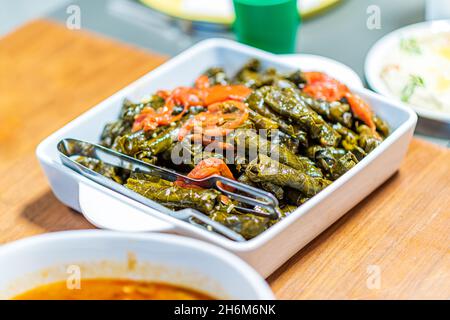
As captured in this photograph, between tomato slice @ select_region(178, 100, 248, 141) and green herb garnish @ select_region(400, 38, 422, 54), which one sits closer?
tomato slice @ select_region(178, 100, 248, 141)

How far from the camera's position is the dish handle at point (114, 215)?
5.99ft

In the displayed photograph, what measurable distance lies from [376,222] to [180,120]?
0.72m

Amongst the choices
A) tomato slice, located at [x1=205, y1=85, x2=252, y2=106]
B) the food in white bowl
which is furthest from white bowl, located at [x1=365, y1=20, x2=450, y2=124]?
tomato slice, located at [x1=205, y1=85, x2=252, y2=106]

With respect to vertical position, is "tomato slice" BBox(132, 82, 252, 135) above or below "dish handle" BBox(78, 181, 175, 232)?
above

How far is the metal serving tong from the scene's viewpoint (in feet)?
5.92

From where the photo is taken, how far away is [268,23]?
2.83m

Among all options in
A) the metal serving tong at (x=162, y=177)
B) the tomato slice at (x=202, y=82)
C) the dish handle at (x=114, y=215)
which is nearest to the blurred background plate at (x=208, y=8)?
the tomato slice at (x=202, y=82)

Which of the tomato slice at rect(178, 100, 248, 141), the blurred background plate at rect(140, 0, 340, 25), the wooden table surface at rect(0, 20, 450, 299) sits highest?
the tomato slice at rect(178, 100, 248, 141)

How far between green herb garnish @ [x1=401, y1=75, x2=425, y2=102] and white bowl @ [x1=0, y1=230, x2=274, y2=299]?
1.26 metres

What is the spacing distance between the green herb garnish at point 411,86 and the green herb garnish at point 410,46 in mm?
221

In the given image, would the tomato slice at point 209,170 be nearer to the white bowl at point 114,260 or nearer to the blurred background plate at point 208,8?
the white bowl at point 114,260

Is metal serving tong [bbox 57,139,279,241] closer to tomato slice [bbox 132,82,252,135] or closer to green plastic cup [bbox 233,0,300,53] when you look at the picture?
tomato slice [bbox 132,82,252,135]

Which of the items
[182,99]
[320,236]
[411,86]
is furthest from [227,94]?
[411,86]

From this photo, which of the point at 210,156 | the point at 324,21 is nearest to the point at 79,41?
the point at 324,21
